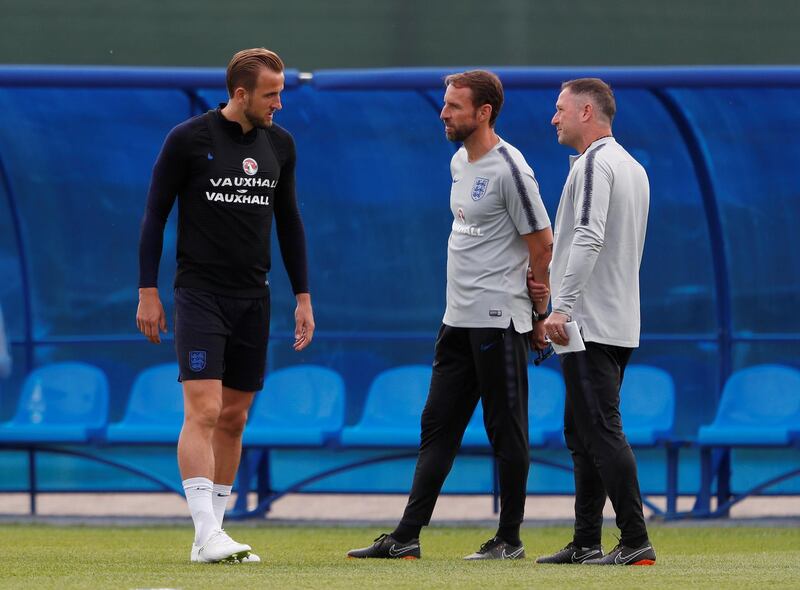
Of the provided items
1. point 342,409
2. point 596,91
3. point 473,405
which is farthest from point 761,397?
point 596,91

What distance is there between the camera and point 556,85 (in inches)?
293

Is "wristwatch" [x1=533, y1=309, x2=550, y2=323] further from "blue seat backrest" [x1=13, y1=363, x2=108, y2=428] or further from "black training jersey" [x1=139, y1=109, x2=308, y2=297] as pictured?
"blue seat backrest" [x1=13, y1=363, x2=108, y2=428]

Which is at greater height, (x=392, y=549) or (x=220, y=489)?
(x=220, y=489)

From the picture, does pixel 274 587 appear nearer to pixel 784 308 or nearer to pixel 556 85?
pixel 556 85

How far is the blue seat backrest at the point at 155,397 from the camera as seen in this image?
29.3 feet

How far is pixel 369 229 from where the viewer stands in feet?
32.3

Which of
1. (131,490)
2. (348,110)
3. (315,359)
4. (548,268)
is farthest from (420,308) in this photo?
(548,268)

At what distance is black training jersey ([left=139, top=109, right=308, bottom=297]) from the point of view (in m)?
5.23

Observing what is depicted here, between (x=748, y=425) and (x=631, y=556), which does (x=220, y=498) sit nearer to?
(x=631, y=556)

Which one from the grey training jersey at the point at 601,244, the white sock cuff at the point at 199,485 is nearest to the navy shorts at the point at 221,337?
the white sock cuff at the point at 199,485

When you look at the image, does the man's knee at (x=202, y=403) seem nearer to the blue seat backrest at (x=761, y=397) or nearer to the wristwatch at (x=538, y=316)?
the wristwatch at (x=538, y=316)

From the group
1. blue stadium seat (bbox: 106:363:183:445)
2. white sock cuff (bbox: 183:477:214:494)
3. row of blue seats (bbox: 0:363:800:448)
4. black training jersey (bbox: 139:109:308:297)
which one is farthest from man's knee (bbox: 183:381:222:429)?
blue stadium seat (bbox: 106:363:183:445)

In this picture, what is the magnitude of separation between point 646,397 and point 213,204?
4.11 m

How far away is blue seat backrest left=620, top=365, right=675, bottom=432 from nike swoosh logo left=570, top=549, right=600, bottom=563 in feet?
10.5
